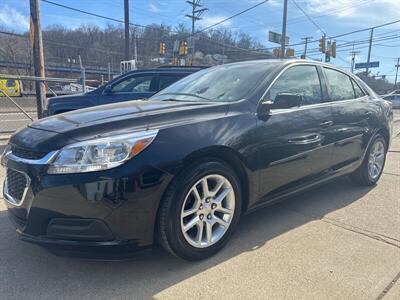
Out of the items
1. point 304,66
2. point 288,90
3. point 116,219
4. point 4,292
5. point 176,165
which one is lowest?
point 4,292

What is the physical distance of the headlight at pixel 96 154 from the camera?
2324 millimetres

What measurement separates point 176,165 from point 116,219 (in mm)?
552

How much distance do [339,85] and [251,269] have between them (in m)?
2.67

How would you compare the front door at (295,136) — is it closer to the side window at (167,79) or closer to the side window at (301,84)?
the side window at (301,84)

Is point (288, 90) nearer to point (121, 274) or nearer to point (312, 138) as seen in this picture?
point (312, 138)

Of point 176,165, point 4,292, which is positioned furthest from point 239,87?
point 4,292

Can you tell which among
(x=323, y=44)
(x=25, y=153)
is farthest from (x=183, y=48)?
(x=25, y=153)

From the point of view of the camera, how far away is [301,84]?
148 inches

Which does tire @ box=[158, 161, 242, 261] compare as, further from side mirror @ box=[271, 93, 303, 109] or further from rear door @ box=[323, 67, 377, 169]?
rear door @ box=[323, 67, 377, 169]

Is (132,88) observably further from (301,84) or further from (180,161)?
(180,161)

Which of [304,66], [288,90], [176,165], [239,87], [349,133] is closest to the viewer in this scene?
[176,165]

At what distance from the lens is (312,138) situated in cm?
359

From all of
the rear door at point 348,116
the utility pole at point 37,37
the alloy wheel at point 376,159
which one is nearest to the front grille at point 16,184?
the rear door at point 348,116

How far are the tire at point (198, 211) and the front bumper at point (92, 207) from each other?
12 centimetres
